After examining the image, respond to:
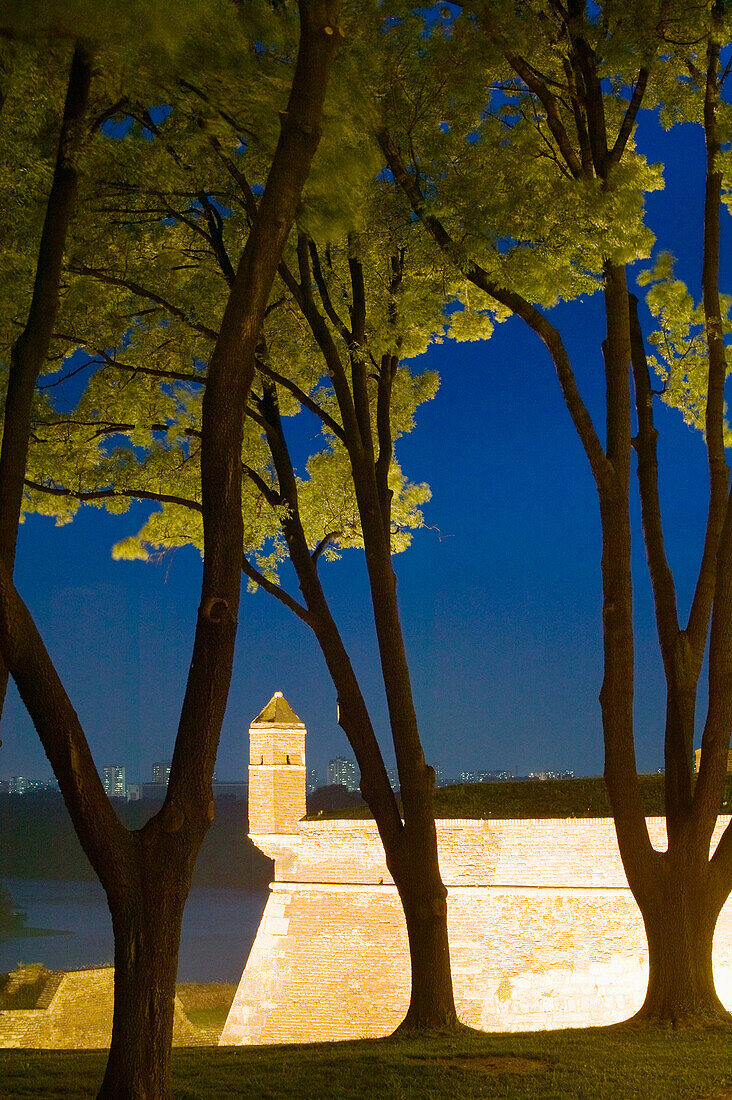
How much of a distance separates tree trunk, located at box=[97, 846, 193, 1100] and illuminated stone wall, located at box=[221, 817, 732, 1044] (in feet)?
29.7

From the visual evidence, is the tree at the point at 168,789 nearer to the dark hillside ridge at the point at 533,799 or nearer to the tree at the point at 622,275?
the tree at the point at 622,275

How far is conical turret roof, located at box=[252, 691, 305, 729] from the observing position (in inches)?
631

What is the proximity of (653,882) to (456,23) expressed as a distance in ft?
26.5

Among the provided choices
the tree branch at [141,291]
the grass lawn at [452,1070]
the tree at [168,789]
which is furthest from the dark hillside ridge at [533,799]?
the tree at [168,789]

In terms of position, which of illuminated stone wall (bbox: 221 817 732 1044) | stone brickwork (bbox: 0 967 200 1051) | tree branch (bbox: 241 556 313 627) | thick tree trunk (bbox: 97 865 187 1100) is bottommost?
stone brickwork (bbox: 0 967 200 1051)

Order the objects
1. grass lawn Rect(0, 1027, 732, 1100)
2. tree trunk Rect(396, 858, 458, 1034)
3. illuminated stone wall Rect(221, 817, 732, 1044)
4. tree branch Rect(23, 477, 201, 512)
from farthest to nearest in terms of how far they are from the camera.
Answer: illuminated stone wall Rect(221, 817, 732, 1044), tree branch Rect(23, 477, 201, 512), tree trunk Rect(396, 858, 458, 1034), grass lawn Rect(0, 1027, 732, 1100)

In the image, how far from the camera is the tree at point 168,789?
5.75 metres

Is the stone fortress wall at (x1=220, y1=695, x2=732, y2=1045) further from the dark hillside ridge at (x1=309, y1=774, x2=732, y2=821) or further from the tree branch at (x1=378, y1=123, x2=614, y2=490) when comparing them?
the tree branch at (x1=378, y1=123, x2=614, y2=490)

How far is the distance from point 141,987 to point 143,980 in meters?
0.04

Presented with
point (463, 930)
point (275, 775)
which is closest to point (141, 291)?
point (275, 775)

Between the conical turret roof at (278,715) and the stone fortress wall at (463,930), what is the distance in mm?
34

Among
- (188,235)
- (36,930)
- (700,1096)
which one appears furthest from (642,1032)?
(36,930)

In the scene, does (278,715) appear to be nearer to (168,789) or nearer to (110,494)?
(110,494)

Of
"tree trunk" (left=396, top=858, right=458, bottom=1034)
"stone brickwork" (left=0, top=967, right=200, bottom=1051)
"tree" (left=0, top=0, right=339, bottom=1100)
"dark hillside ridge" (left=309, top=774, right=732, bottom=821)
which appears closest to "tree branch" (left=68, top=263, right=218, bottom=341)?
Result: "tree" (left=0, top=0, right=339, bottom=1100)
